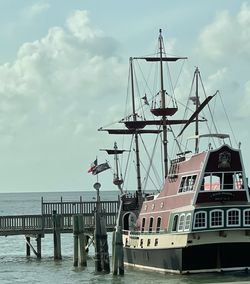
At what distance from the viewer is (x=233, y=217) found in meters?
43.3

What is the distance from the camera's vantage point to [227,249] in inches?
1699

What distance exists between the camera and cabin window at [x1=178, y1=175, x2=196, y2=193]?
44344 mm

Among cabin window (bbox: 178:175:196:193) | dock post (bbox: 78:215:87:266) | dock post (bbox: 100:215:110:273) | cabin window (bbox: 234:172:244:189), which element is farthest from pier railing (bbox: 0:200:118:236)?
cabin window (bbox: 234:172:244:189)

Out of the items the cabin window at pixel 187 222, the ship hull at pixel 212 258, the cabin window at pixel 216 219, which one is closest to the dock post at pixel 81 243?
the ship hull at pixel 212 258

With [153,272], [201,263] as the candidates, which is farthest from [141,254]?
[201,263]

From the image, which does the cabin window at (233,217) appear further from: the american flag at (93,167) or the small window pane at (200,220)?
the american flag at (93,167)

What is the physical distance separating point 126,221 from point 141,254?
21.5 ft

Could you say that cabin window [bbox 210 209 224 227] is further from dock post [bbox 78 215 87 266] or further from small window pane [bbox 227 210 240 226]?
dock post [bbox 78 215 87 266]

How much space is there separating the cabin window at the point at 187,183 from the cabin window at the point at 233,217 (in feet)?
7.29

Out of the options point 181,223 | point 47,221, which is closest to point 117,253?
point 181,223

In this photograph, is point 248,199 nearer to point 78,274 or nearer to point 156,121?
point 78,274

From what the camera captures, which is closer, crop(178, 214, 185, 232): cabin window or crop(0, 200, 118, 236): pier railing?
crop(178, 214, 185, 232): cabin window

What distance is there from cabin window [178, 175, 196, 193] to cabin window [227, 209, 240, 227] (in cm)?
222

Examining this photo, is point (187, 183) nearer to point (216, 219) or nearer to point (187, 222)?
point (187, 222)
